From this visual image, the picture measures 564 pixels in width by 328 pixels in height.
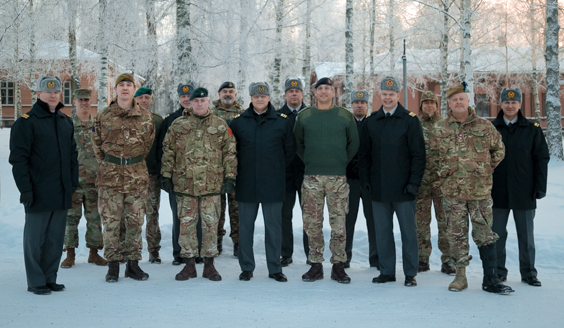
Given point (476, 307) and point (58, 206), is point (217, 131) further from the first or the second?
point (476, 307)

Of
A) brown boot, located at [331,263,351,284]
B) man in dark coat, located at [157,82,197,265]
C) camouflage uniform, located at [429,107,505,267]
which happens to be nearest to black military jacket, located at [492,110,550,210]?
camouflage uniform, located at [429,107,505,267]

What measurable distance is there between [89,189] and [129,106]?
63.2 inches

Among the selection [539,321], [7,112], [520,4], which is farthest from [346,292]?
[7,112]

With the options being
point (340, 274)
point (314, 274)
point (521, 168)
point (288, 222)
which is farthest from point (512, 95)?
point (288, 222)

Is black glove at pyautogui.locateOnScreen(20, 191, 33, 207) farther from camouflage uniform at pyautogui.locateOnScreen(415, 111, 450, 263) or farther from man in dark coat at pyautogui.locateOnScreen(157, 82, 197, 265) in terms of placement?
camouflage uniform at pyautogui.locateOnScreen(415, 111, 450, 263)

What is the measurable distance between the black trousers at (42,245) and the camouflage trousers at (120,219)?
455mm

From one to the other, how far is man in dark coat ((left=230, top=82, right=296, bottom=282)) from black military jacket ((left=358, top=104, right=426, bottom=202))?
1037mm

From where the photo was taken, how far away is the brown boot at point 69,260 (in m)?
6.23

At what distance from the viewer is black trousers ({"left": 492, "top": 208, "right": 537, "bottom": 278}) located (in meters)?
5.46

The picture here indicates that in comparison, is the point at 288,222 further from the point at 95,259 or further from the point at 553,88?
the point at 553,88

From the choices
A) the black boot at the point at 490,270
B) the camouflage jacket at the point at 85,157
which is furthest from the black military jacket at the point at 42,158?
the black boot at the point at 490,270

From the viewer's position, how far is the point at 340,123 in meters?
5.67

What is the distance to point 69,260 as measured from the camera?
20.6 ft

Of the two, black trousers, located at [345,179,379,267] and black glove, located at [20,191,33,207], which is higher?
black glove, located at [20,191,33,207]
